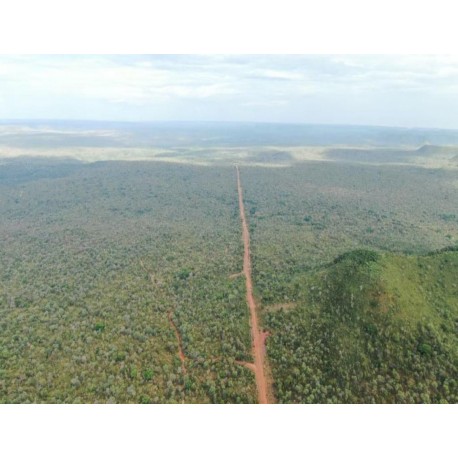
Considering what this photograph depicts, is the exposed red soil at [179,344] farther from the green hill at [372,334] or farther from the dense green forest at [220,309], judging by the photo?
the green hill at [372,334]

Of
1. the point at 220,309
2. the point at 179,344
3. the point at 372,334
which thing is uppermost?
the point at 372,334

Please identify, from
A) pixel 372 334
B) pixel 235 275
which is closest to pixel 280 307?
pixel 372 334

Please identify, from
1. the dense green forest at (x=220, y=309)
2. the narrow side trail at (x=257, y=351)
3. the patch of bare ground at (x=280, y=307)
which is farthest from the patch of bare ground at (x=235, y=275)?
the patch of bare ground at (x=280, y=307)

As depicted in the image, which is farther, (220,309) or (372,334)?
(220,309)

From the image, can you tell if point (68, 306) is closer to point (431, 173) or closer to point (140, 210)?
point (140, 210)

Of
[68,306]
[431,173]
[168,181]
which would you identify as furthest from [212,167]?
[68,306]

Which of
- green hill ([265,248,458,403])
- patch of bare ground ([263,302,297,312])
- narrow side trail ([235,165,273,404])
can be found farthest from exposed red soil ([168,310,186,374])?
patch of bare ground ([263,302,297,312])

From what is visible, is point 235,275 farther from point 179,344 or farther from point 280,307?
point 179,344
